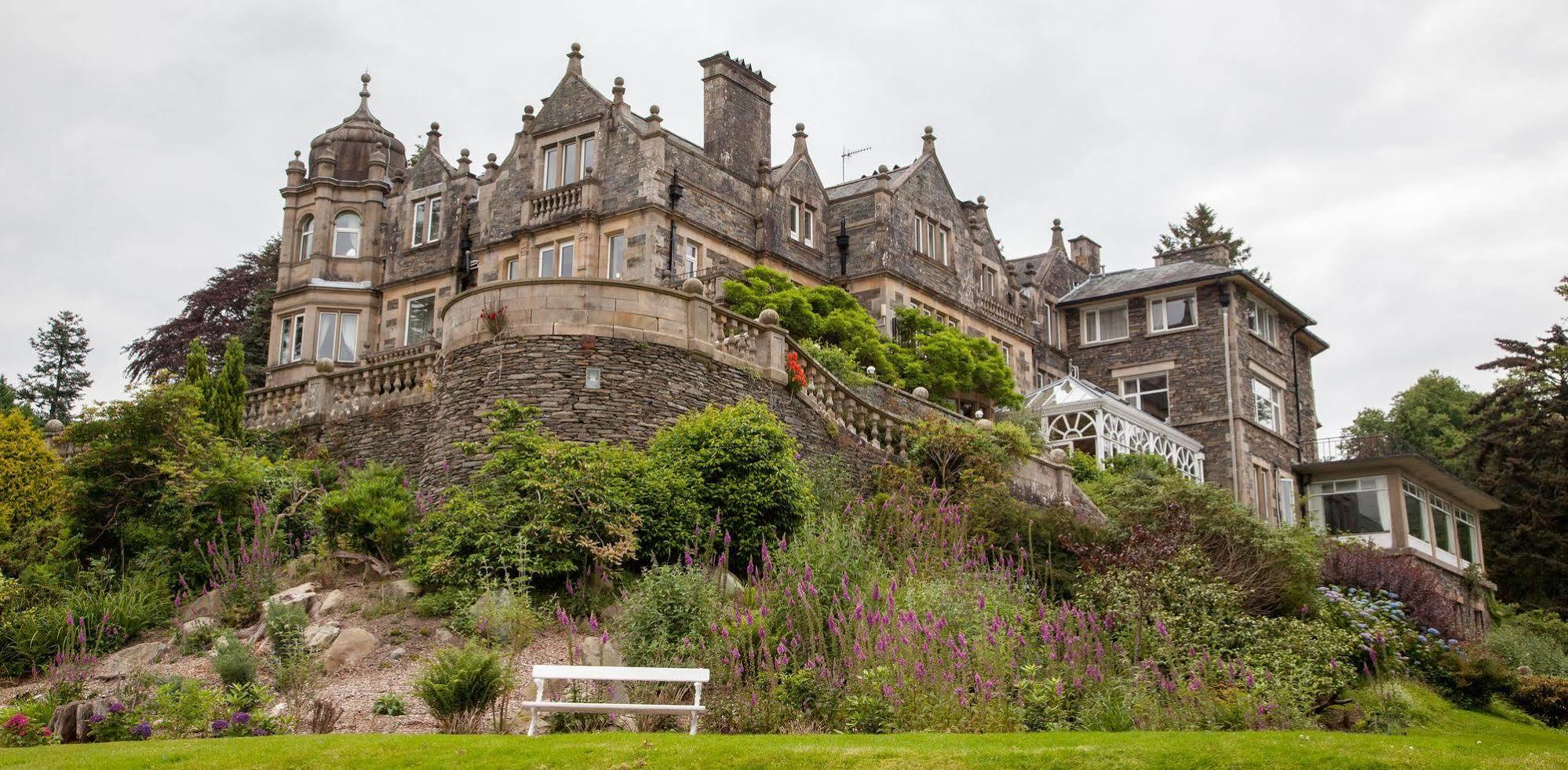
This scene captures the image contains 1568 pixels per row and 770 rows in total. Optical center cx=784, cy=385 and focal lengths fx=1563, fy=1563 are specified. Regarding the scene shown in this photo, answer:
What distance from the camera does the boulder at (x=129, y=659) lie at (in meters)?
17.1

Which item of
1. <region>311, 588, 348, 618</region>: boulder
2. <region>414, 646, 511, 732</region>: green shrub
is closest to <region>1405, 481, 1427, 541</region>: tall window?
<region>311, 588, 348, 618</region>: boulder

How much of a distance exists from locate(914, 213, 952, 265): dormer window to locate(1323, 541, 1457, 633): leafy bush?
1509 centimetres

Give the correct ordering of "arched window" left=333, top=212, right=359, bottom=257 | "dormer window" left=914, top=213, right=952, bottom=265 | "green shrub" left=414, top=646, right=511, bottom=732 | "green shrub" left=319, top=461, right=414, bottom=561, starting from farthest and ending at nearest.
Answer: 1. "dormer window" left=914, top=213, right=952, bottom=265
2. "arched window" left=333, top=212, right=359, bottom=257
3. "green shrub" left=319, top=461, right=414, bottom=561
4. "green shrub" left=414, top=646, right=511, bottom=732

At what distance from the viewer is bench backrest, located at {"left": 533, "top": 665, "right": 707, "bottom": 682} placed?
13305mm

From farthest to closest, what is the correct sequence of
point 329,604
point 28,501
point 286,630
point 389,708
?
1. point 28,501
2. point 329,604
3. point 286,630
4. point 389,708

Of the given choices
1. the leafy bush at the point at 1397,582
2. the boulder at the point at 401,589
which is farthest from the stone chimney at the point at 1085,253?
the boulder at the point at 401,589

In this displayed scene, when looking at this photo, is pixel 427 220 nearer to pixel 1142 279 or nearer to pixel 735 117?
pixel 735 117

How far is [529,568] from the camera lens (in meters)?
18.5

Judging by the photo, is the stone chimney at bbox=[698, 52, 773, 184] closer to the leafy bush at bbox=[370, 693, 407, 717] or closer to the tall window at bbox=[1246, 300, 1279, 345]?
the tall window at bbox=[1246, 300, 1279, 345]

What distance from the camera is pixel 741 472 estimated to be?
65.0ft

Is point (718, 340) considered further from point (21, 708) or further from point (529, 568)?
point (21, 708)

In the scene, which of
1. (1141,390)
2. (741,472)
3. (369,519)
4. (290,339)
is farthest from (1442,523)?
(369,519)

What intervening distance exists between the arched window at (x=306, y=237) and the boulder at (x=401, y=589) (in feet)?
65.3

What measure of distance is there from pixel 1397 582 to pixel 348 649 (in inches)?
618
